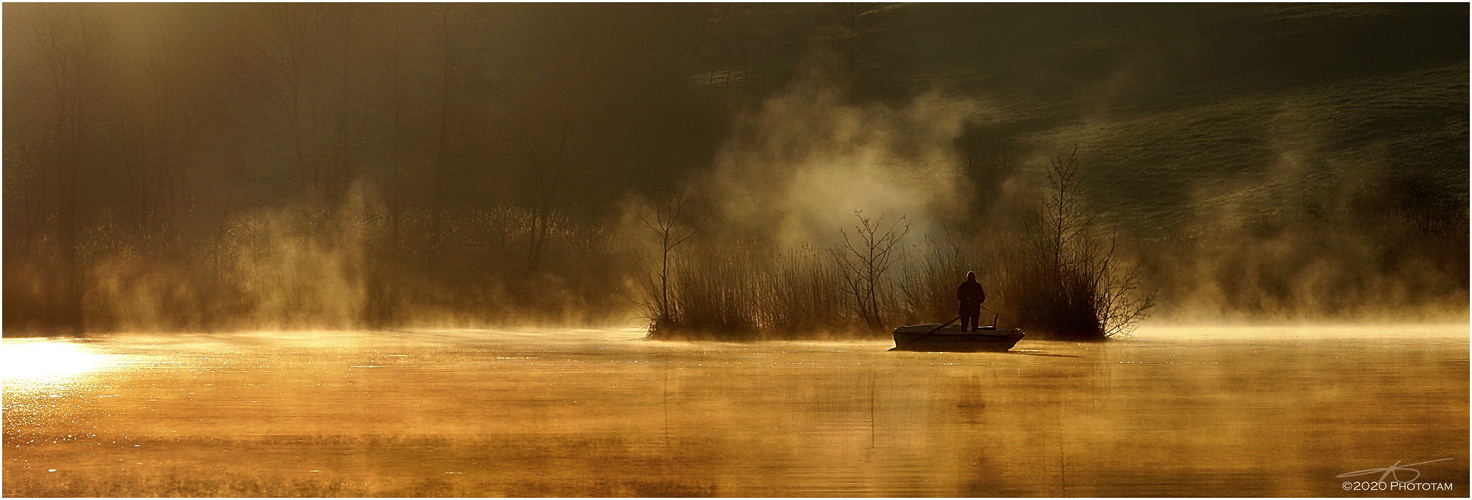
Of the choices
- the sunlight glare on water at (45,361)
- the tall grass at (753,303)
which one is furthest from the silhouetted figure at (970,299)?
the sunlight glare on water at (45,361)

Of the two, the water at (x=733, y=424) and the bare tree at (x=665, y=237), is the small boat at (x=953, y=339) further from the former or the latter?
the bare tree at (x=665, y=237)

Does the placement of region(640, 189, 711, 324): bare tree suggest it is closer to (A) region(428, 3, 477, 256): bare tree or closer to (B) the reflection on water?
(A) region(428, 3, 477, 256): bare tree

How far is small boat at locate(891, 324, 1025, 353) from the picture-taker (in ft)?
61.1

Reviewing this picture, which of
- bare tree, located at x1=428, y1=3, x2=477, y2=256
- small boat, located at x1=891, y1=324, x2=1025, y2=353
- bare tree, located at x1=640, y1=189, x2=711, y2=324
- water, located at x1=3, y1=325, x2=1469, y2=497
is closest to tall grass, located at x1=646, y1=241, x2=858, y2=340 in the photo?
bare tree, located at x1=640, y1=189, x2=711, y2=324

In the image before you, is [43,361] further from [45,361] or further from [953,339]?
[953,339]

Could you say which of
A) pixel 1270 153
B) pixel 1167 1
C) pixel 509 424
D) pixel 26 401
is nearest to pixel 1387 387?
pixel 509 424

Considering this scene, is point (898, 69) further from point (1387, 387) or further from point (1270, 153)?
point (1387, 387)

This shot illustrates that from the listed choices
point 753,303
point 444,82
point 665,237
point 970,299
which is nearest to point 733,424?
point 970,299

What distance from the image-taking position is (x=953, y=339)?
1886cm

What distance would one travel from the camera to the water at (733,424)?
8.45 m

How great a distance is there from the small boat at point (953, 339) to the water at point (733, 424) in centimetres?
55

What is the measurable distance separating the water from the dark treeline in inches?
241

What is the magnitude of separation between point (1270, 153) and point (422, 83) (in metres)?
34.9

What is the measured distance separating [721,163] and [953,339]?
137 ft
